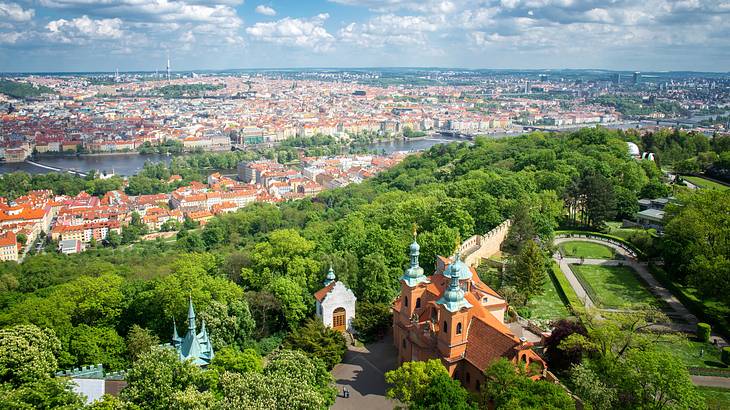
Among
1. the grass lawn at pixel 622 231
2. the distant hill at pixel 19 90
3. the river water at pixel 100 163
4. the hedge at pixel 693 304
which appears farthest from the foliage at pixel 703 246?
the distant hill at pixel 19 90

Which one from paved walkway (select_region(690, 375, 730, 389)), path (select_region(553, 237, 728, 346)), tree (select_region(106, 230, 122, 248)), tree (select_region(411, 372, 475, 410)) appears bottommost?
tree (select_region(106, 230, 122, 248))

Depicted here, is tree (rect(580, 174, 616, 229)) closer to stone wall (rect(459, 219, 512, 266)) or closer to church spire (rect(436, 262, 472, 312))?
stone wall (rect(459, 219, 512, 266))

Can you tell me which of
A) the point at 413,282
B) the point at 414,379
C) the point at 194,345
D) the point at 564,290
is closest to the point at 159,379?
the point at 194,345

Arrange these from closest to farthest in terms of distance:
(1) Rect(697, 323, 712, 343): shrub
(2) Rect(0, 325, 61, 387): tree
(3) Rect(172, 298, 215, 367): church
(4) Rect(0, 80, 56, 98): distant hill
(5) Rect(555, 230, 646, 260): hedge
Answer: (2) Rect(0, 325, 61, 387): tree → (3) Rect(172, 298, 215, 367): church → (1) Rect(697, 323, 712, 343): shrub → (5) Rect(555, 230, 646, 260): hedge → (4) Rect(0, 80, 56, 98): distant hill

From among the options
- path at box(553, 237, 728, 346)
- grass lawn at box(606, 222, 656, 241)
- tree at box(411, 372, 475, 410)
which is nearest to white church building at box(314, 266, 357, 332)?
tree at box(411, 372, 475, 410)

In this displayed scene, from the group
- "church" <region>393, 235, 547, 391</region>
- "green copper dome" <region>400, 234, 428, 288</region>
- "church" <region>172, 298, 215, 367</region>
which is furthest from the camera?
"green copper dome" <region>400, 234, 428, 288</region>

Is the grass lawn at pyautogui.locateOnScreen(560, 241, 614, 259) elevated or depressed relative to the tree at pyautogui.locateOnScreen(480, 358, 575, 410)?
depressed

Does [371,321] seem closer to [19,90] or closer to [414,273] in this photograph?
[414,273]

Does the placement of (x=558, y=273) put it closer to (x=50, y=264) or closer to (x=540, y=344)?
(x=540, y=344)
